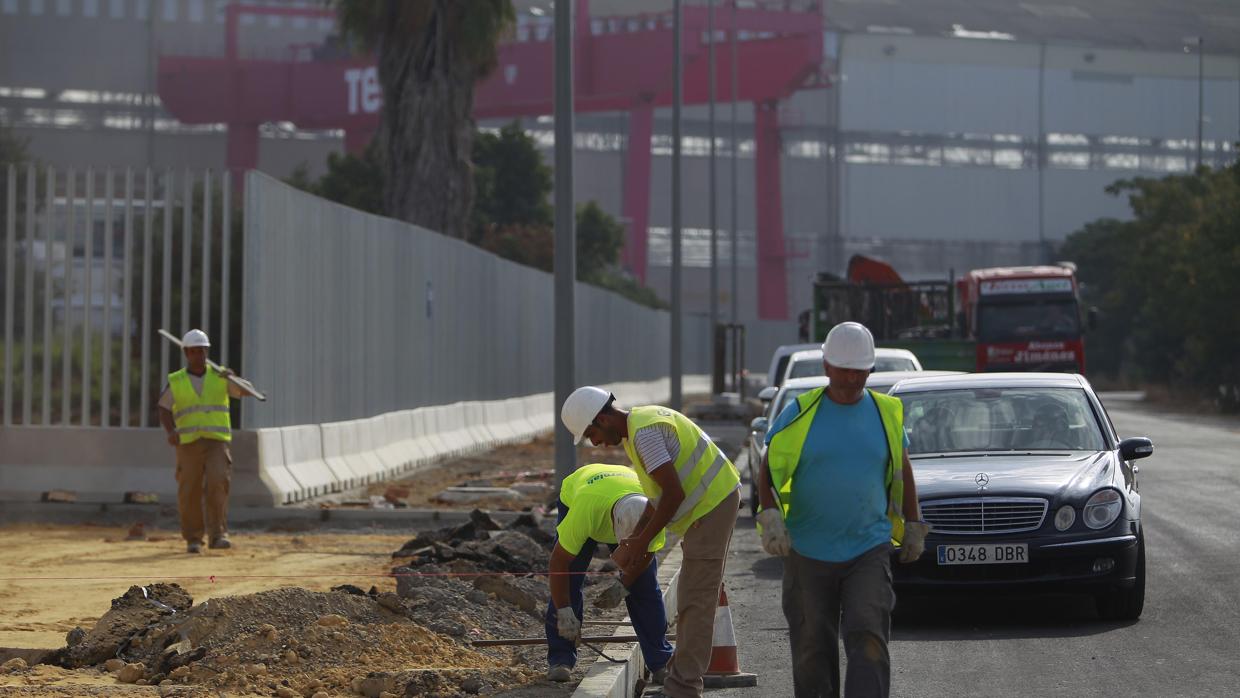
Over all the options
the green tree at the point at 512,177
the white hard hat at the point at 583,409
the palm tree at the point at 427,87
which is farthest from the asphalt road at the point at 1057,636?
the green tree at the point at 512,177

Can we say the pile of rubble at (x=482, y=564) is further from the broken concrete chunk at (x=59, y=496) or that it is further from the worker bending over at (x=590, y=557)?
the broken concrete chunk at (x=59, y=496)

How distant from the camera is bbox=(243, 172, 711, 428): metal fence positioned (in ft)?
60.4

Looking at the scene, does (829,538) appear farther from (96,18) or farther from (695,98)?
(96,18)

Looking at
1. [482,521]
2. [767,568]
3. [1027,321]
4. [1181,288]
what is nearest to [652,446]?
[482,521]

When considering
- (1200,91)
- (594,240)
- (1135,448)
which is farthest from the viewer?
(1200,91)

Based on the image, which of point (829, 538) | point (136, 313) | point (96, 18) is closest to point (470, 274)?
point (136, 313)

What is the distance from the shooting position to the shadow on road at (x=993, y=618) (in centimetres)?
1062

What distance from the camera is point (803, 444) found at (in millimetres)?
6980

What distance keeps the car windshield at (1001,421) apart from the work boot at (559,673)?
4458 millimetres

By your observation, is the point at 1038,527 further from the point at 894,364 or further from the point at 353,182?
the point at 353,182

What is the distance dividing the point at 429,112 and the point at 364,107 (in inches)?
1084

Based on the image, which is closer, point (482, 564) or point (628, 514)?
point (628, 514)

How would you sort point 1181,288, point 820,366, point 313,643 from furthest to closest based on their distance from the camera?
point 1181,288, point 820,366, point 313,643

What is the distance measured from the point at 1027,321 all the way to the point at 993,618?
94.9 ft
